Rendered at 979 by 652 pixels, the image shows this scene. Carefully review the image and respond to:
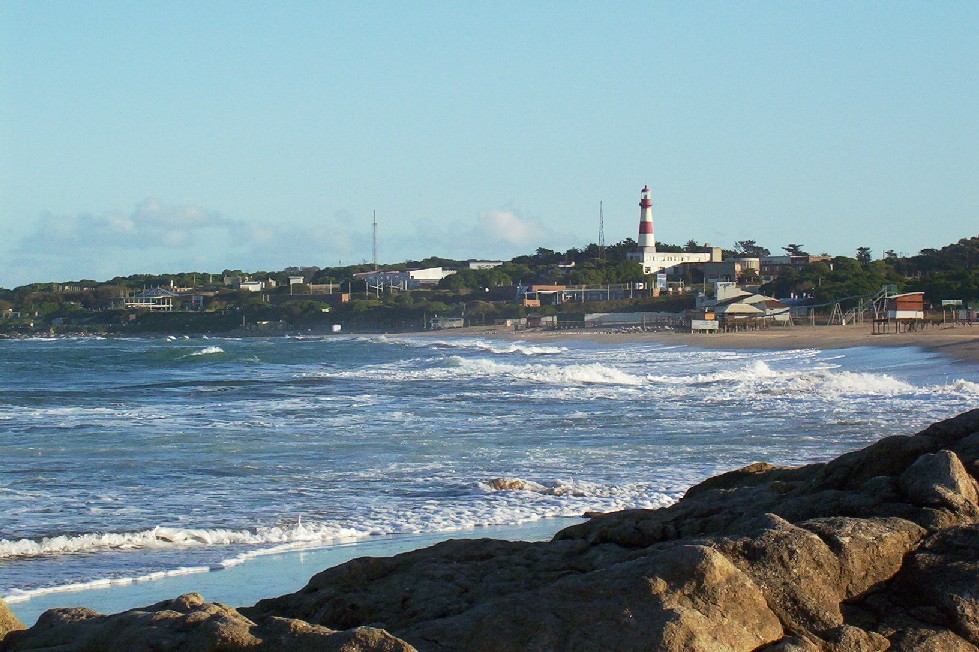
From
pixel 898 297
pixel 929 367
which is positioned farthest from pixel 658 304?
pixel 929 367

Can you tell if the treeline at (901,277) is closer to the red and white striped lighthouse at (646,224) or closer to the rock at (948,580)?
the red and white striped lighthouse at (646,224)

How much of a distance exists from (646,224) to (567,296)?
482 inches

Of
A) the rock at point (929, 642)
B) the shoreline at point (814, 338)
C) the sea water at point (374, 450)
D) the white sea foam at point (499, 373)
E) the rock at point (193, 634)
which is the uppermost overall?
the rock at point (193, 634)

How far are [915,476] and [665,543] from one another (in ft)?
3.49

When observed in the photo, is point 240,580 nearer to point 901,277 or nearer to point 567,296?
point 901,277

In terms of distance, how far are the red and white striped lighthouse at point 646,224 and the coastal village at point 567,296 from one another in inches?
6.1

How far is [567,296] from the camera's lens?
12438 cm

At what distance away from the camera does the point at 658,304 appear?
107 metres

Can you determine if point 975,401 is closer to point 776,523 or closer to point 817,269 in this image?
point 776,523

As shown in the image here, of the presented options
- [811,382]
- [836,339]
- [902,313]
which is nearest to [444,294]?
[902,313]

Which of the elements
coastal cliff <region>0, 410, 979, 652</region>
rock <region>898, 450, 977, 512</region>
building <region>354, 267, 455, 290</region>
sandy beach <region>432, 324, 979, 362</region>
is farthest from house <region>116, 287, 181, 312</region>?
rock <region>898, 450, 977, 512</region>

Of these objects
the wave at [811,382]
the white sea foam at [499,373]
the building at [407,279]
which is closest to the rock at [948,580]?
the wave at [811,382]

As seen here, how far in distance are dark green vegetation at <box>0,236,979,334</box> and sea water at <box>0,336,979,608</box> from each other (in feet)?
197

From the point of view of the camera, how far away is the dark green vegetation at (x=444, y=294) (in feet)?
328
